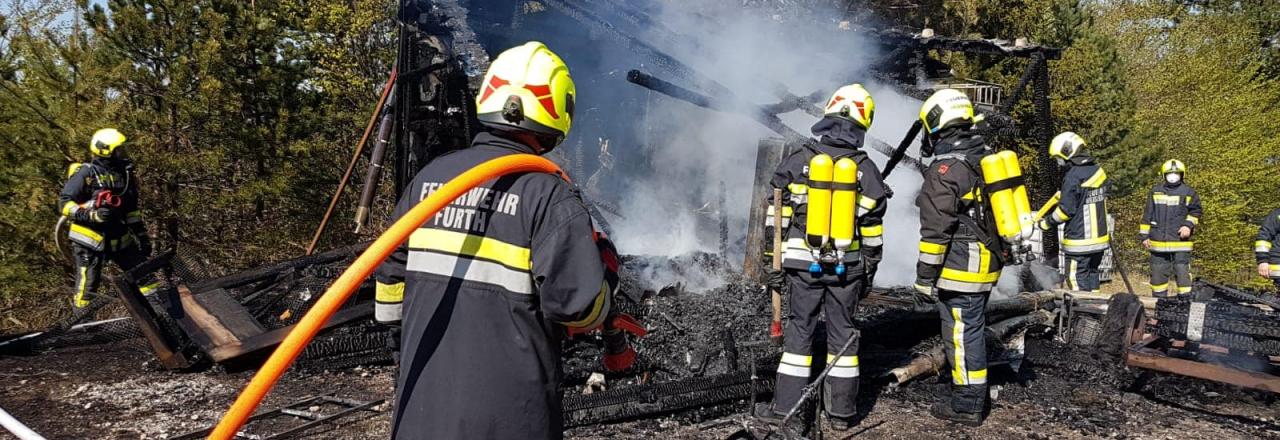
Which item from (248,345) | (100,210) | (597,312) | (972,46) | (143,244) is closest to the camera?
(597,312)

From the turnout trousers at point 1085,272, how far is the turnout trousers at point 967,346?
465cm

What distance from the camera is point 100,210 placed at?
7.03 m

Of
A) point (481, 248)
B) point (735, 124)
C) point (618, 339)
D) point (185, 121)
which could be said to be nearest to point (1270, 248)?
point (735, 124)

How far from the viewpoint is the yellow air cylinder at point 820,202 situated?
436 centimetres

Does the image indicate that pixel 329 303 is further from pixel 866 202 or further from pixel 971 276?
pixel 971 276

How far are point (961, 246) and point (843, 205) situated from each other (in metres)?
0.89

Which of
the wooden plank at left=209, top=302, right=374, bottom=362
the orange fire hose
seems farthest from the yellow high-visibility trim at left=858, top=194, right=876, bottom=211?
the wooden plank at left=209, top=302, right=374, bottom=362

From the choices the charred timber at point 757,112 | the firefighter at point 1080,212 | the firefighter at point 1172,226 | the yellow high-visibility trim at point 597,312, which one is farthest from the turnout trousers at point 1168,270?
the yellow high-visibility trim at point 597,312

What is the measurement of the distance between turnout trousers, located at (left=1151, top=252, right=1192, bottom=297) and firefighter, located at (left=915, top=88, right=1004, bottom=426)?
6321 millimetres

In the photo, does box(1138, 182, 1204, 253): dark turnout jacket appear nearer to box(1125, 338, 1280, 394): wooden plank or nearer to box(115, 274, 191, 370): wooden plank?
box(1125, 338, 1280, 394): wooden plank

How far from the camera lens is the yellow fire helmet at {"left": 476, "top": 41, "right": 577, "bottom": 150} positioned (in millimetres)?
2139

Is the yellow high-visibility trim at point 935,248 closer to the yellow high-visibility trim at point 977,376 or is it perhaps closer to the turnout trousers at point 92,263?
the yellow high-visibility trim at point 977,376

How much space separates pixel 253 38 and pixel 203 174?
2163 millimetres

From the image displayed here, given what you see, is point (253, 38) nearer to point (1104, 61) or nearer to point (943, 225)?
point (943, 225)
